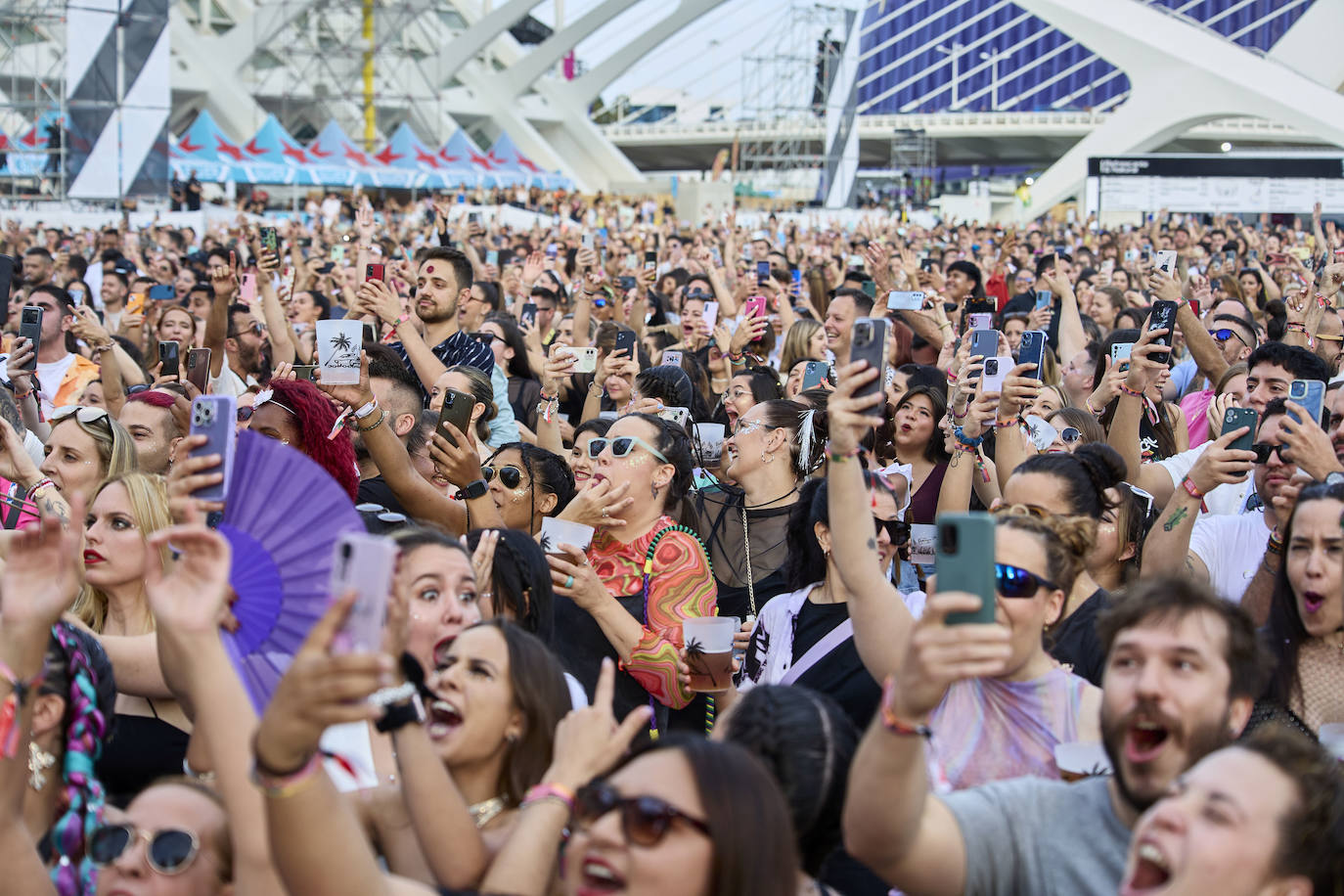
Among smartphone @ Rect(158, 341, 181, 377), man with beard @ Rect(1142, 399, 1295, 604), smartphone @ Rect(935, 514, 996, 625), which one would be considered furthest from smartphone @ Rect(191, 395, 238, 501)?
smartphone @ Rect(158, 341, 181, 377)

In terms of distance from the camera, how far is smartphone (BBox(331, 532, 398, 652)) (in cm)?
176

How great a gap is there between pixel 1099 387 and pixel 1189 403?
73cm

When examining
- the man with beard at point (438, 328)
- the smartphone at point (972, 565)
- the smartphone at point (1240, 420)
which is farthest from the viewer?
the man with beard at point (438, 328)

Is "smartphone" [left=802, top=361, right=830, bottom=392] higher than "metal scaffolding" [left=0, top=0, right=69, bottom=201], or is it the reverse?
"metal scaffolding" [left=0, top=0, right=69, bottom=201]

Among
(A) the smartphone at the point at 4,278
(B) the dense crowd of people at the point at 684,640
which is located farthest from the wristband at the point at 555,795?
(A) the smartphone at the point at 4,278

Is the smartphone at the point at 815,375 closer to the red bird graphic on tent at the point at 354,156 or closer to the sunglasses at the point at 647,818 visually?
the sunglasses at the point at 647,818

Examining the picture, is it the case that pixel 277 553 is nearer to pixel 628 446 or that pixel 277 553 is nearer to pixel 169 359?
pixel 628 446

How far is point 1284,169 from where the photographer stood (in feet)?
73.7

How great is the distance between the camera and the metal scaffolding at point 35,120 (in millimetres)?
24219

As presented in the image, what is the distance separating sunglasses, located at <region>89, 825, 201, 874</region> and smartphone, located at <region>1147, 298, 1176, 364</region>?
3.98 meters

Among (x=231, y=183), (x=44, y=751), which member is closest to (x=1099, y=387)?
(x=44, y=751)

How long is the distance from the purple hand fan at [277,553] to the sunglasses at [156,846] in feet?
0.77

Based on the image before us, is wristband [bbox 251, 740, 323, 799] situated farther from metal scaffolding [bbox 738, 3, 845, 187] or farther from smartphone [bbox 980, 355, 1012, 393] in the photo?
metal scaffolding [bbox 738, 3, 845, 187]

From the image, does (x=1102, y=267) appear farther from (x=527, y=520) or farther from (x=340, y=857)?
(x=340, y=857)
